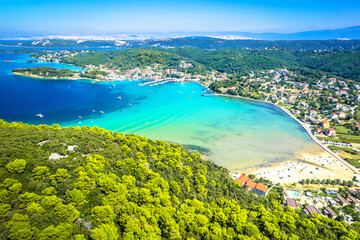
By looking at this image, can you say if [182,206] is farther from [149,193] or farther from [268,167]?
[268,167]

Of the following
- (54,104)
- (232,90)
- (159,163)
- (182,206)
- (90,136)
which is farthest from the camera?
(232,90)

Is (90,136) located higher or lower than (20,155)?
lower

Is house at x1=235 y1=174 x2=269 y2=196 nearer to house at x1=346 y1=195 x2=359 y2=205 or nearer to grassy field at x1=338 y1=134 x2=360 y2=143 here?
house at x1=346 y1=195 x2=359 y2=205

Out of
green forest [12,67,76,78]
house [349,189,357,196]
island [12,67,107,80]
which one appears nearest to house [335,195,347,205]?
house [349,189,357,196]

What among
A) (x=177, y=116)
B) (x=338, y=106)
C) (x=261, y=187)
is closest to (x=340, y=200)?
(x=261, y=187)

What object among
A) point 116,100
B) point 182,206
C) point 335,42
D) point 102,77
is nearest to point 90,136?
point 182,206

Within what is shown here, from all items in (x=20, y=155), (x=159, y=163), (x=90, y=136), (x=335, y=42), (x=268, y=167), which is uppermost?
(x=335, y=42)

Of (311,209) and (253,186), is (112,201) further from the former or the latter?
(311,209)
